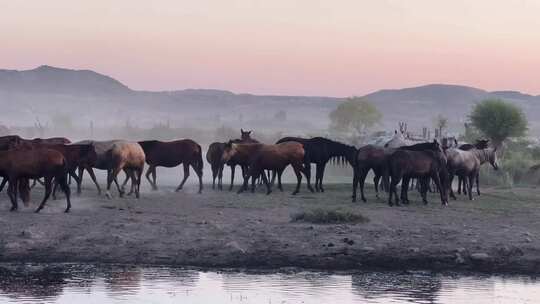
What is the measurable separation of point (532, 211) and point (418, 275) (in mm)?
9986

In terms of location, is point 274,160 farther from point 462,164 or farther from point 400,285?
point 400,285

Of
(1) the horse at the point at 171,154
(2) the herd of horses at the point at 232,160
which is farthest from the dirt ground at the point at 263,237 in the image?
(1) the horse at the point at 171,154

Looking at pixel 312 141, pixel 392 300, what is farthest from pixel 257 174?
pixel 392 300

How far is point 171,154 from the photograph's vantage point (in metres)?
30.8

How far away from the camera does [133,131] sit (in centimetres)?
9700

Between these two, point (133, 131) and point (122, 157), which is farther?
point (133, 131)

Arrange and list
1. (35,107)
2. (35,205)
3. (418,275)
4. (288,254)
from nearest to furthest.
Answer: (418,275)
(288,254)
(35,205)
(35,107)

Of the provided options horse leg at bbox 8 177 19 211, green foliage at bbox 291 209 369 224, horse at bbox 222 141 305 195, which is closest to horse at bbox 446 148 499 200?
horse at bbox 222 141 305 195

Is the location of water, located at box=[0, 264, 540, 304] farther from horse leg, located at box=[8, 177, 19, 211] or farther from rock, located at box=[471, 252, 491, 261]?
horse leg, located at box=[8, 177, 19, 211]

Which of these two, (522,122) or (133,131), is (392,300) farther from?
(133,131)

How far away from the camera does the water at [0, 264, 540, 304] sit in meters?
14.7

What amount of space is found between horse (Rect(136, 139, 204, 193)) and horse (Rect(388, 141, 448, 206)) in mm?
6853

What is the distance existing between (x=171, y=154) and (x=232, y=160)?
1.84 m

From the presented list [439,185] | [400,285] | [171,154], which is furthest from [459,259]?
[171,154]
